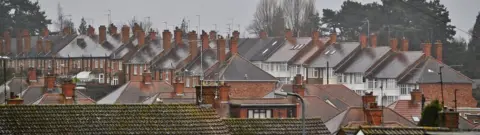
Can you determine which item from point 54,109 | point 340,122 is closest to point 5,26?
point 340,122

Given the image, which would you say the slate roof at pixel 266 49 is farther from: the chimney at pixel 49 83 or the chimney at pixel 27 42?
the chimney at pixel 49 83

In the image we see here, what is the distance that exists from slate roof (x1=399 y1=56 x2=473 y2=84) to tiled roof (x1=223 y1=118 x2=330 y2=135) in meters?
60.0

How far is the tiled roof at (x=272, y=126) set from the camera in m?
44.1

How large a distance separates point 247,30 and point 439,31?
30.2 m

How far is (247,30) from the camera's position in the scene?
559ft

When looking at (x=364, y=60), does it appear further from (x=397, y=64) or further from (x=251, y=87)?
(x=251, y=87)

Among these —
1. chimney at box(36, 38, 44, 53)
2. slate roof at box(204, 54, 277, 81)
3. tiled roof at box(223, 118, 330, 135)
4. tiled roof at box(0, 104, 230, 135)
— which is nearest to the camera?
tiled roof at box(0, 104, 230, 135)

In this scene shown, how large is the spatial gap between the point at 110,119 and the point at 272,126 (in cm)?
524

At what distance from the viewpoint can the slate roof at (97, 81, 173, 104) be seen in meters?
85.4

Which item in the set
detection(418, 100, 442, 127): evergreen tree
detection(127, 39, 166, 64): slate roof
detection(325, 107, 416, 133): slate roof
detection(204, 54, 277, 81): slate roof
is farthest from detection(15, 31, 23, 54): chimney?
detection(418, 100, 442, 127): evergreen tree

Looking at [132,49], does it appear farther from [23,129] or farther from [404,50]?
[23,129]

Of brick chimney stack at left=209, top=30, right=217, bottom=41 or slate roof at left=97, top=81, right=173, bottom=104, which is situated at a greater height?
brick chimney stack at left=209, top=30, right=217, bottom=41

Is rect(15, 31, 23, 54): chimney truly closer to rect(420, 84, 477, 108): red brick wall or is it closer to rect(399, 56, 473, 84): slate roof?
rect(399, 56, 473, 84): slate roof

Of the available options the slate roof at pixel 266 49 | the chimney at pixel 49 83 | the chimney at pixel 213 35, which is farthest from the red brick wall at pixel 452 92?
the chimney at pixel 213 35
